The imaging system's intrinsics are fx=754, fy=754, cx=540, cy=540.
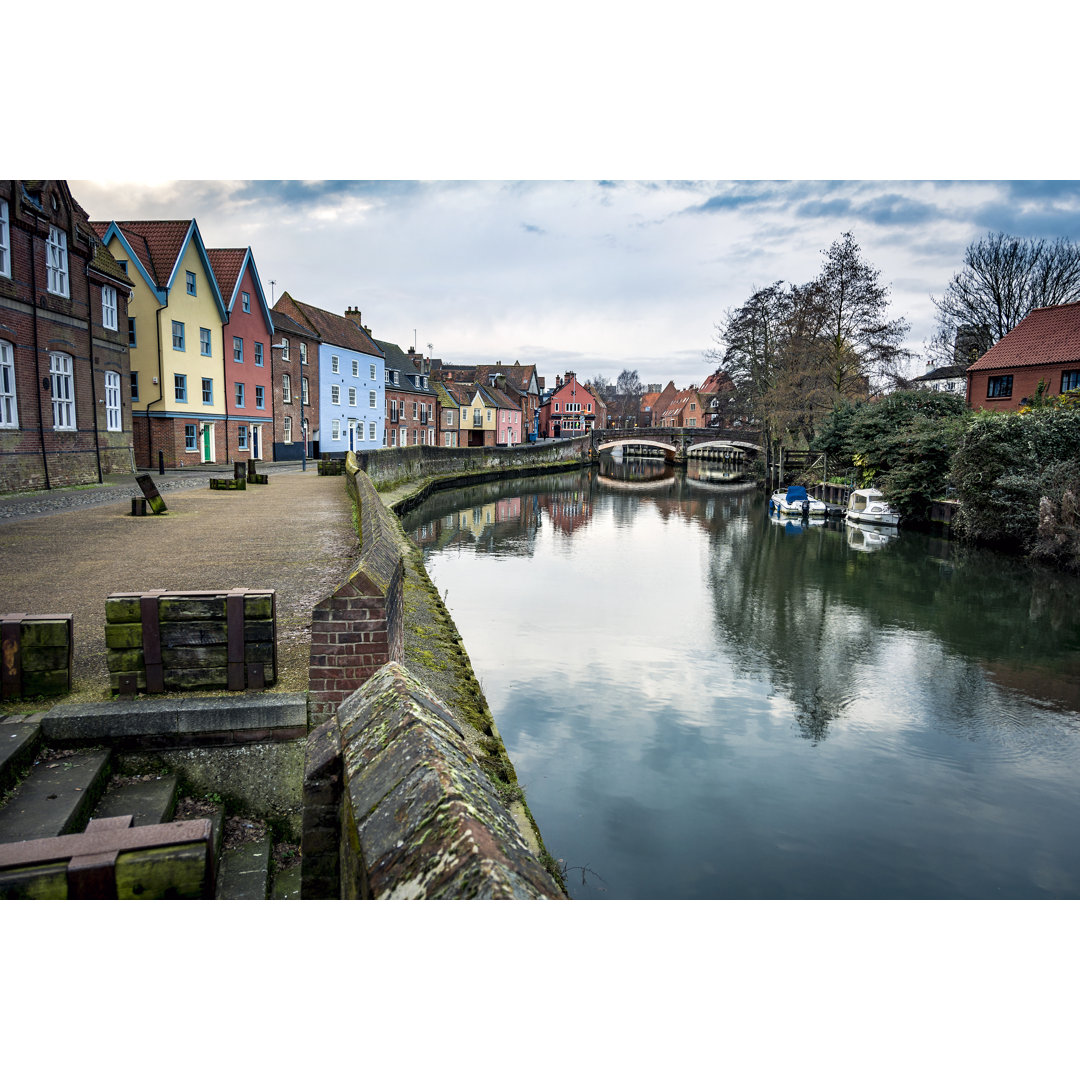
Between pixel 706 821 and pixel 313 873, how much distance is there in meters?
5.84

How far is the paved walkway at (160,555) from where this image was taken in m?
6.51

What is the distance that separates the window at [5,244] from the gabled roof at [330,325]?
28033mm

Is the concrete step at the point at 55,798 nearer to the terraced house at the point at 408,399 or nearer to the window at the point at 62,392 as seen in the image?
the window at the point at 62,392

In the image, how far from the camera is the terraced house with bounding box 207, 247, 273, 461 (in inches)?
1358

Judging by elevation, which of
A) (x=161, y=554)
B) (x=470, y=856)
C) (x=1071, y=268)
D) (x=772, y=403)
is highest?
(x=1071, y=268)

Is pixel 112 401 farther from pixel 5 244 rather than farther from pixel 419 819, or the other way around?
pixel 419 819

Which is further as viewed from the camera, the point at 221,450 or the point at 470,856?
the point at 221,450

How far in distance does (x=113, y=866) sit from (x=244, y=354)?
37.3m

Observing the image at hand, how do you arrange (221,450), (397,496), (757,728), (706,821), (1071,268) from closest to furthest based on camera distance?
(706,821) < (757,728) < (397,496) < (221,450) < (1071,268)

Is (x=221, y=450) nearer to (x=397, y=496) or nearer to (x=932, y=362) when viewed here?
(x=397, y=496)

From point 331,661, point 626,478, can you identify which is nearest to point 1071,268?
point 626,478

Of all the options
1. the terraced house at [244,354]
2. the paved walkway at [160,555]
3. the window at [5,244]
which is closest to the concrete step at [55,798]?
the paved walkway at [160,555]

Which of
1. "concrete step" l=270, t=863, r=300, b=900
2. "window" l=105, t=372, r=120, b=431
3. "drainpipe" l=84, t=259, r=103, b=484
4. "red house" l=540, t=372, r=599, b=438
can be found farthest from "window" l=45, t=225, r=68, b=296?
A: "red house" l=540, t=372, r=599, b=438

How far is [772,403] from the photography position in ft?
145
